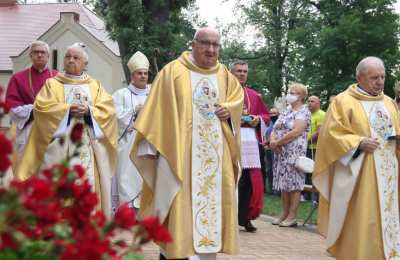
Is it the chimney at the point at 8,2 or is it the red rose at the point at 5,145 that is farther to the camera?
the chimney at the point at 8,2

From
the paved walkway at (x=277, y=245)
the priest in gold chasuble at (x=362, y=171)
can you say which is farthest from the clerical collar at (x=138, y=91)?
the priest in gold chasuble at (x=362, y=171)

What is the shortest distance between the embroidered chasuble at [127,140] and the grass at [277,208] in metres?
3.15

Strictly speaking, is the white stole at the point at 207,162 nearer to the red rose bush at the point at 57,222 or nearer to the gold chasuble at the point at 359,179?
the gold chasuble at the point at 359,179

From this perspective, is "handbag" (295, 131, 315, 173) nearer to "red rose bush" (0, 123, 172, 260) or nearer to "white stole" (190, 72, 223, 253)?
"white stole" (190, 72, 223, 253)

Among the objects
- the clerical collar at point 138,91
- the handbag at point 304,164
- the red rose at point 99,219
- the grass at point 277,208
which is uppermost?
the red rose at point 99,219

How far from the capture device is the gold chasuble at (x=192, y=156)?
19.4ft

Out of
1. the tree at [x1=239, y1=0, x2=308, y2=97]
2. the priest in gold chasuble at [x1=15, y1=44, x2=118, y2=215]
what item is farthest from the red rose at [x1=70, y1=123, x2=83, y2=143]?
the tree at [x1=239, y1=0, x2=308, y2=97]

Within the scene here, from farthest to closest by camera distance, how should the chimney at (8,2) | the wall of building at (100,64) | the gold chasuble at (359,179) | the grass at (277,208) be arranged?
the chimney at (8,2) → the wall of building at (100,64) → the grass at (277,208) → the gold chasuble at (359,179)

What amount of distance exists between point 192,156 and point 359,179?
1451 millimetres

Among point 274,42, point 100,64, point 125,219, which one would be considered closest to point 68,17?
point 100,64

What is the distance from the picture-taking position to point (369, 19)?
27938 mm

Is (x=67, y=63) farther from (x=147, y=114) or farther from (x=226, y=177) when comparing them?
(x=226, y=177)

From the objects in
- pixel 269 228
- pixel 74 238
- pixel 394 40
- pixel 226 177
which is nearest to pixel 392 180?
pixel 226 177

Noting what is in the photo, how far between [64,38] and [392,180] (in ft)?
151
